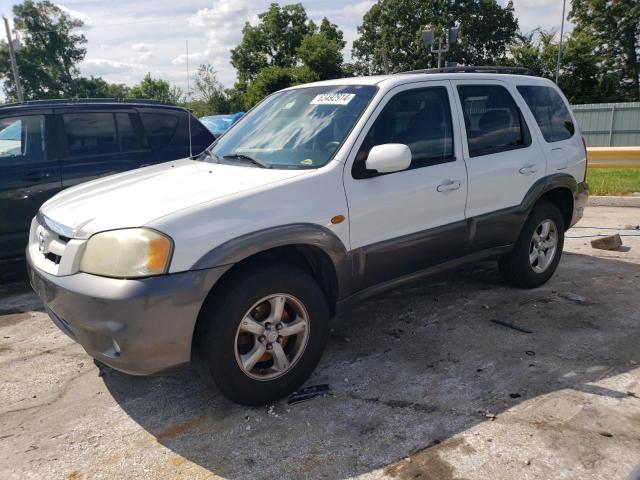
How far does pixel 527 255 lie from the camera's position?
15.0 ft

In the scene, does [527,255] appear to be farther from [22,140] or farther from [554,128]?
[22,140]

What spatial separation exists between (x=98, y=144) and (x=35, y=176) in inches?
28.7

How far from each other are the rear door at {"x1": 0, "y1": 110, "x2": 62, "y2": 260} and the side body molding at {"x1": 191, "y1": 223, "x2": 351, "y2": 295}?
10.5ft

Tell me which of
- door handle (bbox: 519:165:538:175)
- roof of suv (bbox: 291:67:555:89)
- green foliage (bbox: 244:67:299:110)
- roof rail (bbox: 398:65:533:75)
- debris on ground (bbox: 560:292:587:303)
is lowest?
debris on ground (bbox: 560:292:587:303)

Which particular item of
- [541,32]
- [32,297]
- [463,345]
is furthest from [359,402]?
[541,32]

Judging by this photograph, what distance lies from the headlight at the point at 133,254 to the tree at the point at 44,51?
192ft

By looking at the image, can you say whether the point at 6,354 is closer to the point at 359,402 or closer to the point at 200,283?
the point at 200,283

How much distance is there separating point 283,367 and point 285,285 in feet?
1.63

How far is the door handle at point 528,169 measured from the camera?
429cm

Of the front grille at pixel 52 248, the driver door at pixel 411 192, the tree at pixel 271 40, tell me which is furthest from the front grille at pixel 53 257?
the tree at pixel 271 40

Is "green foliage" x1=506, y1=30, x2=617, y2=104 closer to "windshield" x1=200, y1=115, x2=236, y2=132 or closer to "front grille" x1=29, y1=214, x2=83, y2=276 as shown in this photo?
"windshield" x1=200, y1=115, x2=236, y2=132

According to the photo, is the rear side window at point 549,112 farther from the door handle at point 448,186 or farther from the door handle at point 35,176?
the door handle at point 35,176

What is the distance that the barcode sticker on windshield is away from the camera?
3574 millimetres

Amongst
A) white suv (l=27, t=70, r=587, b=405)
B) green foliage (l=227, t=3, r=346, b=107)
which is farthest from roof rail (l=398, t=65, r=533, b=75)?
green foliage (l=227, t=3, r=346, b=107)
